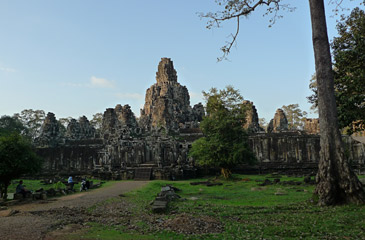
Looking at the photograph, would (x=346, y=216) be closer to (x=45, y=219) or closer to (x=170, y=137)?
(x=45, y=219)

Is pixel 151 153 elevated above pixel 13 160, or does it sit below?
above

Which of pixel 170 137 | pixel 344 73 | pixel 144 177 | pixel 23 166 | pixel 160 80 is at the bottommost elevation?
pixel 144 177

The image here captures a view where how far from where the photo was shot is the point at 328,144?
8438 mm

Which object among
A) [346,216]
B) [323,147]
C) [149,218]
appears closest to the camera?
[346,216]

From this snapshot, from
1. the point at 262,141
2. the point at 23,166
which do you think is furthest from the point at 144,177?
the point at 262,141

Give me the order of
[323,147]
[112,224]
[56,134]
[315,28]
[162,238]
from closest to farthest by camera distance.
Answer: [162,238] < [112,224] < [323,147] < [315,28] < [56,134]

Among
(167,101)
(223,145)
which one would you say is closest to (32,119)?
(167,101)

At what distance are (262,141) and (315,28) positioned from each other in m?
22.0

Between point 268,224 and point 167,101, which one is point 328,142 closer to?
point 268,224

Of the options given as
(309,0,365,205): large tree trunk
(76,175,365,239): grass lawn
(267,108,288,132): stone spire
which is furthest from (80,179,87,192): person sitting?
(267,108,288,132): stone spire

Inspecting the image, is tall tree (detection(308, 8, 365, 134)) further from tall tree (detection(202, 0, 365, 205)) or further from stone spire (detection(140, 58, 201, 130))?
stone spire (detection(140, 58, 201, 130))

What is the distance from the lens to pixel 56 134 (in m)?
32.7

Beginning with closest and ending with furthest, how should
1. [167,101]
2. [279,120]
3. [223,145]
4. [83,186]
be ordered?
[83,186]
[223,145]
[167,101]
[279,120]

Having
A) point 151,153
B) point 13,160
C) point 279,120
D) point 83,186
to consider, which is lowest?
point 83,186
